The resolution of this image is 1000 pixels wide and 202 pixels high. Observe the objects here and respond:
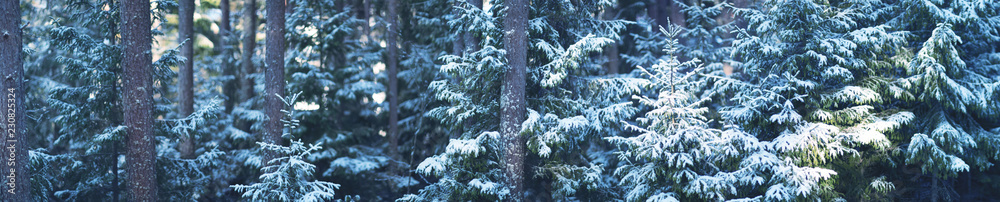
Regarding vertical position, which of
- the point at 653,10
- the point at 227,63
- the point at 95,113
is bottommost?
the point at 95,113

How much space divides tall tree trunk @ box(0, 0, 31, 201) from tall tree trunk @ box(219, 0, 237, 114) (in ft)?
35.1

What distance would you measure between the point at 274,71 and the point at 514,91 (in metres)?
4.93

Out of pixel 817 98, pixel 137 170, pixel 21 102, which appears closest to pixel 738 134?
pixel 817 98


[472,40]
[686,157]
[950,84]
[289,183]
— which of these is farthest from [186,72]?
[950,84]

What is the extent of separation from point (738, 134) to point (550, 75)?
330cm

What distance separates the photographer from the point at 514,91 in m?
12.5

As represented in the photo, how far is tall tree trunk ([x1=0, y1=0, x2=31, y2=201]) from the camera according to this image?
10125 mm

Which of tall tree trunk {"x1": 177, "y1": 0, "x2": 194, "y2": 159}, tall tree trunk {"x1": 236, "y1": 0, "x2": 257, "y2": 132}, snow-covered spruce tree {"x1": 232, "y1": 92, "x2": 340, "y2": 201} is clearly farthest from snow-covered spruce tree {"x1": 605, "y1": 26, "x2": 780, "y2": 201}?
tall tree trunk {"x1": 236, "y1": 0, "x2": 257, "y2": 132}

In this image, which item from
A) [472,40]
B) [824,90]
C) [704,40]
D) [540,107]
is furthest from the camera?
[704,40]

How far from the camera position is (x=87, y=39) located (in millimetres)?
12398

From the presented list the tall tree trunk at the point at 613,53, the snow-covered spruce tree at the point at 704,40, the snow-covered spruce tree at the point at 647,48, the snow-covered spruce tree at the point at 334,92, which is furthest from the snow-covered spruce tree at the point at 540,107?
the tall tree trunk at the point at 613,53

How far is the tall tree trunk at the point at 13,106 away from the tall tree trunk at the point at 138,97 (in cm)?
164

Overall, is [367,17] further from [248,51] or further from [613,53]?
[613,53]

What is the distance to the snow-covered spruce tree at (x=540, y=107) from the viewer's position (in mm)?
12219
